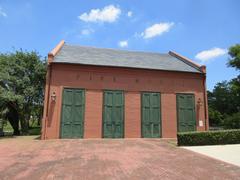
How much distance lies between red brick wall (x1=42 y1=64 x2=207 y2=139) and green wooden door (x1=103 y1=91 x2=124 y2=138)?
0.40 m

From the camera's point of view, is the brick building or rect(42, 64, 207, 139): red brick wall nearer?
the brick building

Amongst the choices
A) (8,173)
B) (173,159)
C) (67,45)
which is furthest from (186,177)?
(67,45)

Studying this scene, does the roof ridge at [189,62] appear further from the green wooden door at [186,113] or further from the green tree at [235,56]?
the green tree at [235,56]

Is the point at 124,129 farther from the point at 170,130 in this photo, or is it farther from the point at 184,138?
the point at 184,138

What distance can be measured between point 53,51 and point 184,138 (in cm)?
1225

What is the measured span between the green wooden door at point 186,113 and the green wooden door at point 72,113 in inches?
322

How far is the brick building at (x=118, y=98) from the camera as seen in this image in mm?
16219

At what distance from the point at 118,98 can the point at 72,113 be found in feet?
12.6

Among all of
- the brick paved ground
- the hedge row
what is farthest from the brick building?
the brick paved ground

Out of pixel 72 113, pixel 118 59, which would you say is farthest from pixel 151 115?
pixel 72 113

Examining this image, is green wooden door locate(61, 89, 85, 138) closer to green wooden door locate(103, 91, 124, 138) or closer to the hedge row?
green wooden door locate(103, 91, 124, 138)

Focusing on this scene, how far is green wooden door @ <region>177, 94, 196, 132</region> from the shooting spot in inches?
707

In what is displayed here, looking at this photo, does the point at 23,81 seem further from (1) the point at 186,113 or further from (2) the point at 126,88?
(1) the point at 186,113

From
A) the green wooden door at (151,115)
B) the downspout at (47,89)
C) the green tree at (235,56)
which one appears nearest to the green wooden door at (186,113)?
the green wooden door at (151,115)
